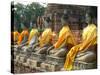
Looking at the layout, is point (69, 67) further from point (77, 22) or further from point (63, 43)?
point (77, 22)

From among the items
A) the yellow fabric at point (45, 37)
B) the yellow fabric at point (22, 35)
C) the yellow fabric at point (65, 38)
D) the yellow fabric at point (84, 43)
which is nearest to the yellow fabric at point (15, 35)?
the yellow fabric at point (22, 35)

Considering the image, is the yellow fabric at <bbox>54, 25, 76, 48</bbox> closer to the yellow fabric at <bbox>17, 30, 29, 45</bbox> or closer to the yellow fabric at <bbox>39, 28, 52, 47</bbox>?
the yellow fabric at <bbox>39, 28, 52, 47</bbox>

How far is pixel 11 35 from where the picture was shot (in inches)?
73.2

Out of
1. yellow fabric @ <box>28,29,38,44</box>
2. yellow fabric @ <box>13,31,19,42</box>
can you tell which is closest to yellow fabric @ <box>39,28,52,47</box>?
yellow fabric @ <box>28,29,38,44</box>

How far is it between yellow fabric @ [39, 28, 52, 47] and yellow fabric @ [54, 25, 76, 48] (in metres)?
0.09

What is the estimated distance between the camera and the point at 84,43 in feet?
6.91

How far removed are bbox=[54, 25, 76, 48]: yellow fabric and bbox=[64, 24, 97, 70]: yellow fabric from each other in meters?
0.08

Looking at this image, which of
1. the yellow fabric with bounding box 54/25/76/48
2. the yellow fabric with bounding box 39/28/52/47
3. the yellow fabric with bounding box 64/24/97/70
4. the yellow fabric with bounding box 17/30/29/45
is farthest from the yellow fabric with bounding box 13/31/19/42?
the yellow fabric with bounding box 64/24/97/70

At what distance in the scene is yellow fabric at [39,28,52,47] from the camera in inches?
77.5

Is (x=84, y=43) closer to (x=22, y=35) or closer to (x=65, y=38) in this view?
(x=65, y=38)

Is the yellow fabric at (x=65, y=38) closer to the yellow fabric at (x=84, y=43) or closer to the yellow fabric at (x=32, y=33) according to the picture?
the yellow fabric at (x=84, y=43)

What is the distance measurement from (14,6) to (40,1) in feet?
0.81

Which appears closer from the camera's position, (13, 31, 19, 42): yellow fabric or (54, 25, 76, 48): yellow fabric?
(13, 31, 19, 42): yellow fabric

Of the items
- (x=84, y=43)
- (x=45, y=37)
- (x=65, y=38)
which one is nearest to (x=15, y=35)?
(x=45, y=37)
